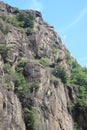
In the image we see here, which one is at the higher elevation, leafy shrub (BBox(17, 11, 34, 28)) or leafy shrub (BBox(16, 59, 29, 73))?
leafy shrub (BBox(17, 11, 34, 28))

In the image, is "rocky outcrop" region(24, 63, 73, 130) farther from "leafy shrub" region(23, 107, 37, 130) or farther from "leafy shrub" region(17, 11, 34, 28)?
"leafy shrub" region(17, 11, 34, 28)

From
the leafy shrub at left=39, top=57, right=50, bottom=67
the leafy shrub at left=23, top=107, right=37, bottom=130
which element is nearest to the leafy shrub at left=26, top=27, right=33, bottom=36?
the leafy shrub at left=39, top=57, right=50, bottom=67

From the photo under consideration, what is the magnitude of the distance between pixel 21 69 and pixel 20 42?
7.08 m

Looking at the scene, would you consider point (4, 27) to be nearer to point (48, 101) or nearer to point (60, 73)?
point (60, 73)

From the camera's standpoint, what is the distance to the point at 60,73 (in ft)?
208

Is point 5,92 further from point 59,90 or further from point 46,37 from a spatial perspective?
point 46,37

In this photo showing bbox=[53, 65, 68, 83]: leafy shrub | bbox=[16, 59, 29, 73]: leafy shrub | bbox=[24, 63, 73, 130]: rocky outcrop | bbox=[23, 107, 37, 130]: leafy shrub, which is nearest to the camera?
bbox=[23, 107, 37, 130]: leafy shrub

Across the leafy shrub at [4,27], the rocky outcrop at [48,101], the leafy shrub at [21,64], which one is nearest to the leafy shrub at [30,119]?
the rocky outcrop at [48,101]

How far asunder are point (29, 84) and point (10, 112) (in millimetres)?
8619

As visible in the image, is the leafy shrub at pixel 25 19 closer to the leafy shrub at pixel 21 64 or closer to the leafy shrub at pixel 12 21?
the leafy shrub at pixel 12 21

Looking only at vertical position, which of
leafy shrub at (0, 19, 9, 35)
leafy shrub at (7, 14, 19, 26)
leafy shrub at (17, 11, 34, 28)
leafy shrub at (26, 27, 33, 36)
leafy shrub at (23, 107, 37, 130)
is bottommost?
leafy shrub at (23, 107, 37, 130)

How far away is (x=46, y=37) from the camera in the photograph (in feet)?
235

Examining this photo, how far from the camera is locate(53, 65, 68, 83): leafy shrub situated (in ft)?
205

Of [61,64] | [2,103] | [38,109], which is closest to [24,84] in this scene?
[38,109]
